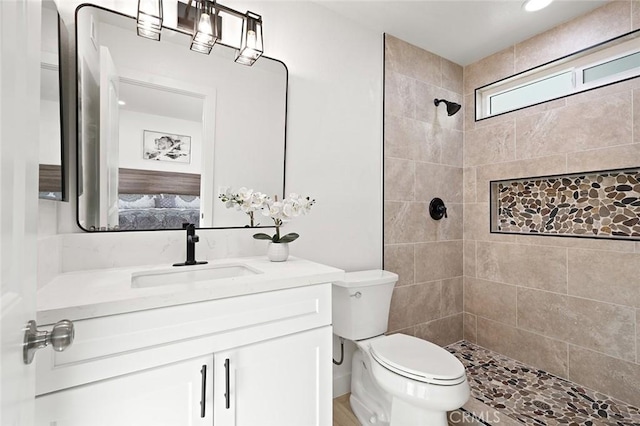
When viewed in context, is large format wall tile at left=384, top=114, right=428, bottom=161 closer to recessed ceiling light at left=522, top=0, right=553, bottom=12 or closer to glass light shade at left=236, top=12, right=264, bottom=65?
recessed ceiling light at left=522, top=0, right=553, bottom=12

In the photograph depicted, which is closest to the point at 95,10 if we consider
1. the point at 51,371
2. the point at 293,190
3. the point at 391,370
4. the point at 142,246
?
the point at 142,246

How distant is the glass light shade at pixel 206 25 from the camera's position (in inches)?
54.7

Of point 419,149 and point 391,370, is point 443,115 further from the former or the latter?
point 391,370

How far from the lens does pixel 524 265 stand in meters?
2.25

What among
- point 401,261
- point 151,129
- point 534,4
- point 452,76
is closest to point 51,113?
point 151,129

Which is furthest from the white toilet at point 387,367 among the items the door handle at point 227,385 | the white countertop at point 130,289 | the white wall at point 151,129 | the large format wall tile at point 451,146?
the large format wall tile at point 451,146

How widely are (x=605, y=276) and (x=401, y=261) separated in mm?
1210

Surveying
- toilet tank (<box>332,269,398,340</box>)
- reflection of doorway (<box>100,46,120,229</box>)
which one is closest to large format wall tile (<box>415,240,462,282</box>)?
toilet tank (<box>332,269,398,340</box>)

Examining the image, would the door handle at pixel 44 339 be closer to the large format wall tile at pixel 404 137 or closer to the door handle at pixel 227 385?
the door handle at pixel 227 385

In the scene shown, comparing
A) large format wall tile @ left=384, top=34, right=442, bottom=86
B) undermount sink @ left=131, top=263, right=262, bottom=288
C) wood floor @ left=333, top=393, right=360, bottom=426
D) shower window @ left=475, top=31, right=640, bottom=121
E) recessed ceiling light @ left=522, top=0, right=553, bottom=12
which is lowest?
wood floor @ left=333, top=393, right=360, bottom=426

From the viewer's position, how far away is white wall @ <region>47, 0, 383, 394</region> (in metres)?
A: 1.75

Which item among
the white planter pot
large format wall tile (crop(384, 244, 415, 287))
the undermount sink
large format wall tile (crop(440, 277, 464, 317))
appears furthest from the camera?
large format wall tile (crop(440, 277, 464, 317))

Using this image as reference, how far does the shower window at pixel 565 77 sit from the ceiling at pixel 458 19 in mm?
265

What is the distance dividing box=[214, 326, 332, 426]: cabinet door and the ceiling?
6.35 feet
